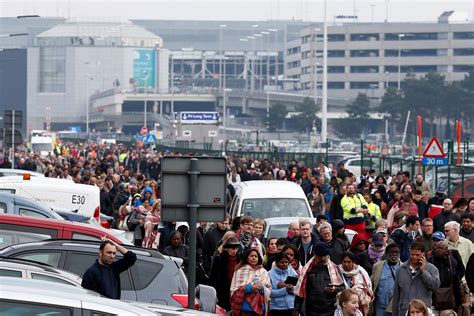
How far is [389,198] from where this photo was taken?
1182 inches

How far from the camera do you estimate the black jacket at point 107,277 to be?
12125 mm

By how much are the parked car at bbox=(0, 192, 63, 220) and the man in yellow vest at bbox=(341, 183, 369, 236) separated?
587 cm

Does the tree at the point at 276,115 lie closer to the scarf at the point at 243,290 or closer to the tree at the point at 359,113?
the tree at the point at 359,113

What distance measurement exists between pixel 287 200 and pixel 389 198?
5137 millimetres

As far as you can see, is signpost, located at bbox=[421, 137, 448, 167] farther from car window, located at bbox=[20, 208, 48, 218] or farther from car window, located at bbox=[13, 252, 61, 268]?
car window, located at bbox=[13, 252, 61, 268]

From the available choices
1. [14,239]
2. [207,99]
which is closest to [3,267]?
[14,239]

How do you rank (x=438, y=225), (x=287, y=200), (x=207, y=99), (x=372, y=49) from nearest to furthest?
(x=438, y=225) → (x=287, y=200) → (x=372, y=49) → (x=207, y=99)

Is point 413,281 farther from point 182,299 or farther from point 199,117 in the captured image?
point 199,117

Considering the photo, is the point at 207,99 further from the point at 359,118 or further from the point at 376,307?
the point at 376,307

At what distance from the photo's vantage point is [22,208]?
66.9 ft

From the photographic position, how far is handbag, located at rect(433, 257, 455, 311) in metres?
15.8

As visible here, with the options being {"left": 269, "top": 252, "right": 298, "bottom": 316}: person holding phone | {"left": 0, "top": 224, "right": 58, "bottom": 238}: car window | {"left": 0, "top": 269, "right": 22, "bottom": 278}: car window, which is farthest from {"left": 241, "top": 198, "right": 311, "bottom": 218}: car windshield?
{"left": 0, "top": 269, "right": 22, "bottom": 278}: car window

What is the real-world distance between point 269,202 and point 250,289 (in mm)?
9630

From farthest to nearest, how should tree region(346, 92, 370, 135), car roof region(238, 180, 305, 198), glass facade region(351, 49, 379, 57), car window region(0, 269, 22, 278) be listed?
1. glass facade region(351, 49, 379, 57)
2. tree region(346, 92, 370, 135)
3. car roof region(238, 180, 305, 198)
4. car window region(0, 269, 22, 278)
